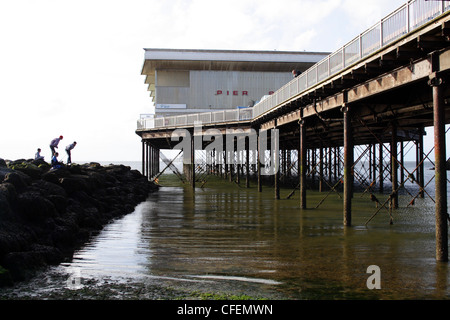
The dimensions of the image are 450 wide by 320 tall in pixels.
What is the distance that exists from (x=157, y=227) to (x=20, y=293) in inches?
285

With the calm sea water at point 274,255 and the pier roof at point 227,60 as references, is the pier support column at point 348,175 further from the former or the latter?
the pier roof at point 227,60

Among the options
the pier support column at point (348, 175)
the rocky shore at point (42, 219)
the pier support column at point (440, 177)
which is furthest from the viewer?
the pier support column at point (348, 175)

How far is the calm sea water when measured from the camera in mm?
7129

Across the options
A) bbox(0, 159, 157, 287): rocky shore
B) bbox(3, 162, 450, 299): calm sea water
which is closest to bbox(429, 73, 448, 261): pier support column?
bbox(3, 162, 450, 299): calm sea water

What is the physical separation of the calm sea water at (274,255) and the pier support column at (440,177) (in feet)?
1.49

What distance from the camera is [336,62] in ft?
Result: 45.4

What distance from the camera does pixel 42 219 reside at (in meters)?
11.0

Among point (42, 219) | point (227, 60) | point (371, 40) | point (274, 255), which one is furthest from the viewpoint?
point (227, 60)

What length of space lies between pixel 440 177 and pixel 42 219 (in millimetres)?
9671

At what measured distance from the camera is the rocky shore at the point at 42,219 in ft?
26.2

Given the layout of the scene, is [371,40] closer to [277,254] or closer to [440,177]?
[440,177]

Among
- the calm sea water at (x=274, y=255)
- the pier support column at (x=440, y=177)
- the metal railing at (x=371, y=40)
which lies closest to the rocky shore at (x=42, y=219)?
the calm sea water at (x=274, y=255)

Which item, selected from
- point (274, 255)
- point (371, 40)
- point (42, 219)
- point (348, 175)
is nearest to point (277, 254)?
point (274, 255)
